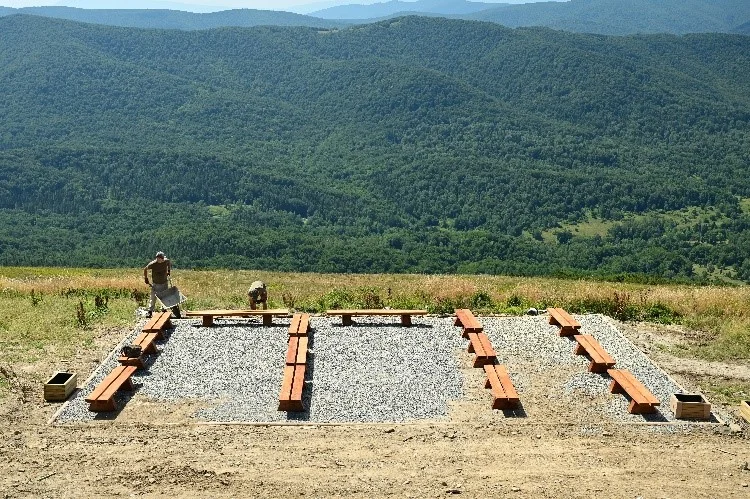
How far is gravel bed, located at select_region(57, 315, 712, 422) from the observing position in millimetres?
12820

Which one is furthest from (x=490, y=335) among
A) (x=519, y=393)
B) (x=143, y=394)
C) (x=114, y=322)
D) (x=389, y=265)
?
(x=389, y=265)

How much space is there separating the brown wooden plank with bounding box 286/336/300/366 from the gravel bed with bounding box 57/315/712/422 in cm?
34

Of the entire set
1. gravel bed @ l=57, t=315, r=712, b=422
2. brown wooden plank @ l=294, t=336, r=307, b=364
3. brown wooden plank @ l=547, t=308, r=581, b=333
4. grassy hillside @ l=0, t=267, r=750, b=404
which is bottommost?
grassy hillside @ l=0, t=267, r=750, b=404

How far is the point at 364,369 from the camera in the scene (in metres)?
14.6

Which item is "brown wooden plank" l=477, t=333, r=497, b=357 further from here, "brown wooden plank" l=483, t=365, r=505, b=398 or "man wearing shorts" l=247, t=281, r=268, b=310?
"man wearing shorts" l=247, t=281, r=268, b=310

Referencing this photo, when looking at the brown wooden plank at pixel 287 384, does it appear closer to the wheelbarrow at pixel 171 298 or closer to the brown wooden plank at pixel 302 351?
the brown wooden plank at pixel 302 351

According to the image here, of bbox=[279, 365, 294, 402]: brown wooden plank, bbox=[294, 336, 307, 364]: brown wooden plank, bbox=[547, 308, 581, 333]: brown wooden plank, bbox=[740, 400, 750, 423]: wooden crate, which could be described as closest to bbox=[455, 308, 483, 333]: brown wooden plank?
bbox=[547, 308, 581, 333]: brown wooden plank

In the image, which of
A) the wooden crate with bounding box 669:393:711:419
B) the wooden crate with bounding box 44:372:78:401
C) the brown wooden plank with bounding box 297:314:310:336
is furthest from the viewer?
the brown wooden plank with bounding box 297:314:310:336

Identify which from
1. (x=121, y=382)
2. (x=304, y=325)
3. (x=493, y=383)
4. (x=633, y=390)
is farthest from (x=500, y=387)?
(x=121, y=382)

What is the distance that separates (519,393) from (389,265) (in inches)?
2972

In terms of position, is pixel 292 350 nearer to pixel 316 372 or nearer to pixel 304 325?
pixel 316 372

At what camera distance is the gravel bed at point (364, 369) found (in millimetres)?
12820

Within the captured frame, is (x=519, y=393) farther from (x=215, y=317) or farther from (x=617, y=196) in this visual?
(x=617, y=196)

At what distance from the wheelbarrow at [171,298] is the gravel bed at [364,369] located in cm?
51
